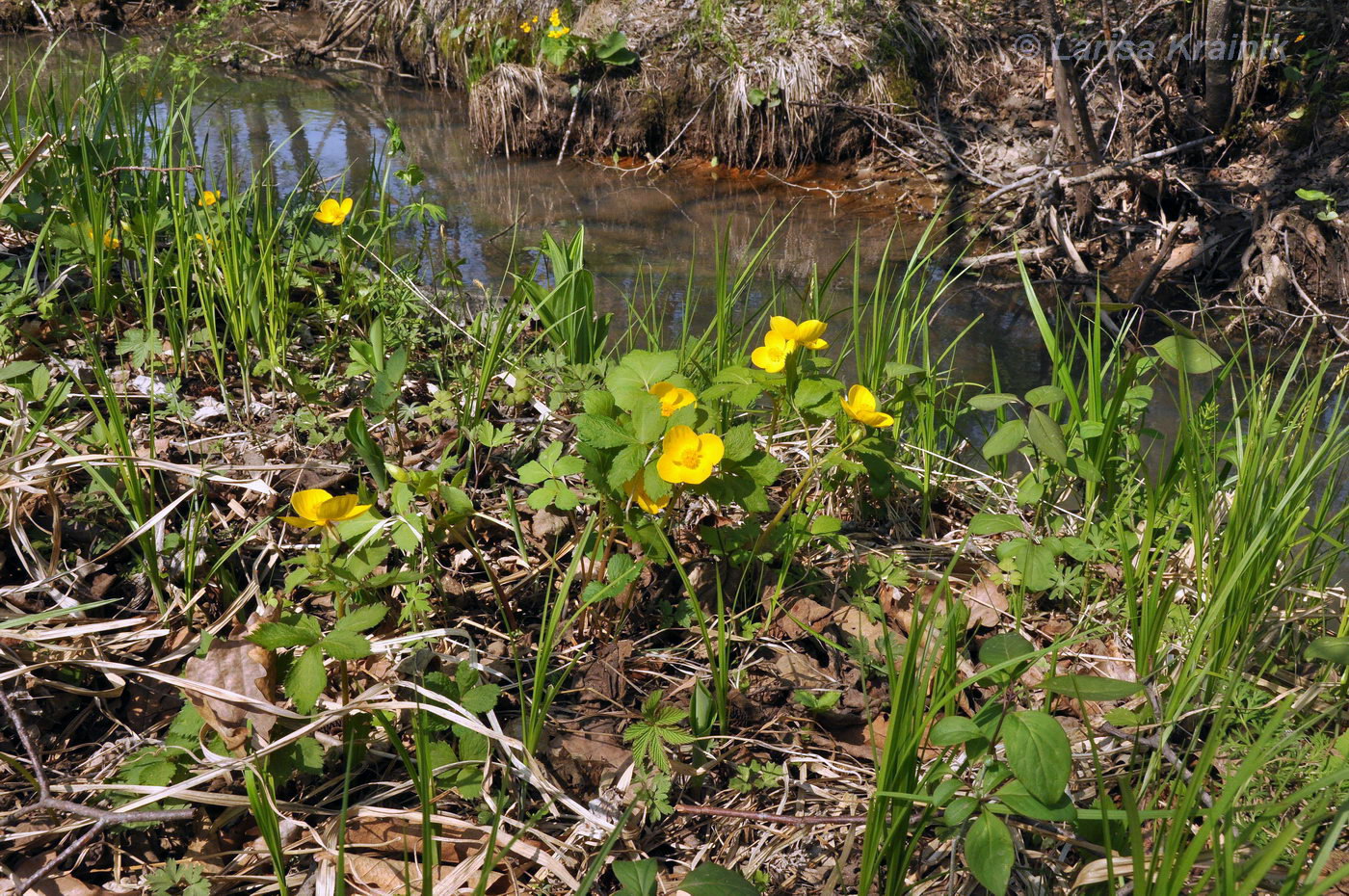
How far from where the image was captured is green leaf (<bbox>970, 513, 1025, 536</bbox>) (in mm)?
1730

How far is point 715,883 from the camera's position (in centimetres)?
118

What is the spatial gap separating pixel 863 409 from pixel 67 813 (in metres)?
1.25

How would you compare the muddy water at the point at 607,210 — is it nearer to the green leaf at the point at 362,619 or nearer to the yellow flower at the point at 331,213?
the yellow flower at the point at 331,213

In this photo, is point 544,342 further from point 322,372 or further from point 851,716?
point 851,716

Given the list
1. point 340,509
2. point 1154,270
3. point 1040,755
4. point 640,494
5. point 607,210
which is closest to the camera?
point 1040,755

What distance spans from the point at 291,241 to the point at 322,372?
50 centimetres

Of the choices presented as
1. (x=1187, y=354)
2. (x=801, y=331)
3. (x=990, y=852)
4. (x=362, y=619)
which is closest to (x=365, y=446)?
(x=362, y=619)

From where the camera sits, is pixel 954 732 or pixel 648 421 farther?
pixel 648 421

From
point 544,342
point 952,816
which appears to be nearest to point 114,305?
point 544,342

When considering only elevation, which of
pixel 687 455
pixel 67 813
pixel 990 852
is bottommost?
pixel 67 813

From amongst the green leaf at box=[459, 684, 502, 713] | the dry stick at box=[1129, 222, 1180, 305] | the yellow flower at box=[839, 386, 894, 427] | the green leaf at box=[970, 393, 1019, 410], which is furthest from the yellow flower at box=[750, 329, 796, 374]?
the dry stick at box=[1129, 222, 1180, 305]

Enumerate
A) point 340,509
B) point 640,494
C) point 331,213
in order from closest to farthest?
1. point 340,509
2. point 640,494
3. point 331,213

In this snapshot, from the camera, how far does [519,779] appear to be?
1409 millimetres

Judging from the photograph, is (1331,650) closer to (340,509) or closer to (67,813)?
(340,509)
